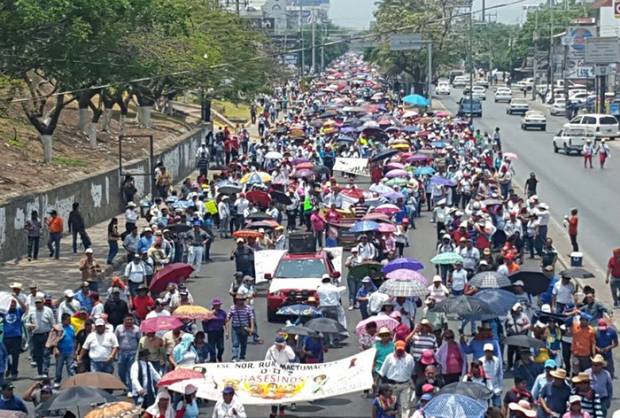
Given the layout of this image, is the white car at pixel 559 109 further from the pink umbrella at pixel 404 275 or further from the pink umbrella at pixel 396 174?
the pink umbrella at pixel 404 275

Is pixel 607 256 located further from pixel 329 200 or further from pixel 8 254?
pixel 8 254

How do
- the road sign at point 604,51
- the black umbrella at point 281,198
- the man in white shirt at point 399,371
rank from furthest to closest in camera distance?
the road sign at point 604,51, the black umbrella at point 281,198, the man in white shirt at point 399,371

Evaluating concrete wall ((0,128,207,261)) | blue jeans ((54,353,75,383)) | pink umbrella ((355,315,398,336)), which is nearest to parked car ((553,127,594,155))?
concrete wall ((0,128,207,261))

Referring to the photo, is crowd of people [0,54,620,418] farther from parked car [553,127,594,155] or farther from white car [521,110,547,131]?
white car [521,110,547,131]

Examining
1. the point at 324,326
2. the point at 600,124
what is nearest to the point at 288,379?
the point at 324,326

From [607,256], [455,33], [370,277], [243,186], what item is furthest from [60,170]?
[455,33]

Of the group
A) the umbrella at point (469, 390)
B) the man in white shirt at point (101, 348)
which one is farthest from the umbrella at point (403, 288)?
the umbrella at point (469, 390)
